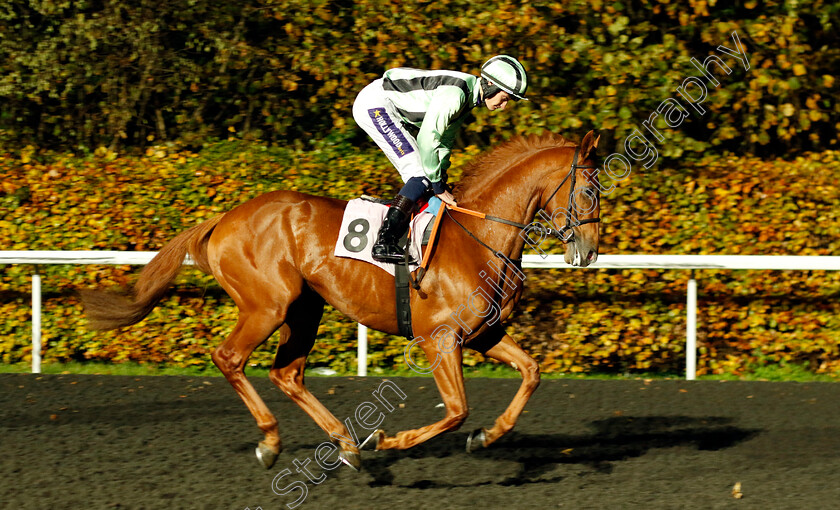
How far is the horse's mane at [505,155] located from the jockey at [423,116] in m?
0.15

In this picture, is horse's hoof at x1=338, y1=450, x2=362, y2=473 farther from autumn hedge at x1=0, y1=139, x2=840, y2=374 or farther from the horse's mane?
autumn hedge at x1=0, y1=139, x2=840, y2=374

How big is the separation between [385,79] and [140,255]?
2.83 m

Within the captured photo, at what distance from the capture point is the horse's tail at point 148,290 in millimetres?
4789

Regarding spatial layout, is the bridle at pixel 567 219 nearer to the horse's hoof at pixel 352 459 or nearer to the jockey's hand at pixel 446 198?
the jockey's hand at pixel 446 198

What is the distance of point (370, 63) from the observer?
8.52 m

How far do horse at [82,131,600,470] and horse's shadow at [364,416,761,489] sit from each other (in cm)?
25

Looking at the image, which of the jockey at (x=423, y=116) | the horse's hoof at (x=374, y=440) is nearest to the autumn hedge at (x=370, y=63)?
the jockey at (x=423, y=116)

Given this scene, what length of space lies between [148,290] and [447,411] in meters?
1.82

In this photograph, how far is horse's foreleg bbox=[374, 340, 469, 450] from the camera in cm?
411

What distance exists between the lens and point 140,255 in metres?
6.50

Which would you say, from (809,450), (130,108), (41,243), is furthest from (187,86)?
(809,450)

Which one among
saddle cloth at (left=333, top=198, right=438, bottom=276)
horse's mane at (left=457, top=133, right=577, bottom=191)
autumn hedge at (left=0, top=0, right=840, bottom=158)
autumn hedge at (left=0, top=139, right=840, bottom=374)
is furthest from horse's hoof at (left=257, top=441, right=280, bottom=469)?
autumn hedge at (left=0, top=0, right=840, bottom=158)

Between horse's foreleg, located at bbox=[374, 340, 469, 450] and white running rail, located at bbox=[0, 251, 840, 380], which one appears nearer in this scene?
horse's foreleg, located at bbox=[374, 340, 469, 450]

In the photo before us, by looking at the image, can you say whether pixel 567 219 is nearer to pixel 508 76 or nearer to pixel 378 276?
pixel 508 76
